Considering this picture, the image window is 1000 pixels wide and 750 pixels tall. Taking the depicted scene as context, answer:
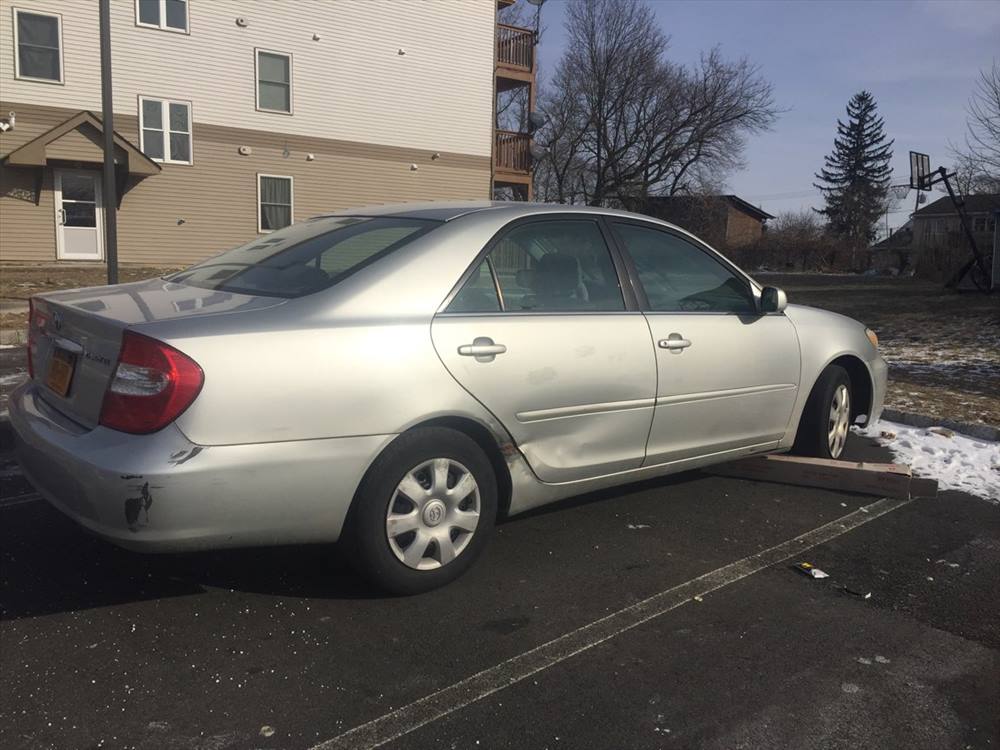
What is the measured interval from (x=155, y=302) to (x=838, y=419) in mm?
3956

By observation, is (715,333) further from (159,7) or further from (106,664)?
(159,7)

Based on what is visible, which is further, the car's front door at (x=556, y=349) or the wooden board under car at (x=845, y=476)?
the wooden board under car at (x=845, y=476)

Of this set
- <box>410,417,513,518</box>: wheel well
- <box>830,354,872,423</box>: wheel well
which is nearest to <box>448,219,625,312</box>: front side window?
<box>410,417,513,518</box>: wheel well

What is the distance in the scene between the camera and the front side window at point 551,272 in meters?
3.71

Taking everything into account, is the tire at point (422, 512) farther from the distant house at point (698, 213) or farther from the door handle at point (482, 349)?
the distant house at point (698, 213)

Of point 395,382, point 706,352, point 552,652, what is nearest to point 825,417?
point 706,352

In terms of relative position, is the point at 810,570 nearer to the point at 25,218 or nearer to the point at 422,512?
the point at 422,512

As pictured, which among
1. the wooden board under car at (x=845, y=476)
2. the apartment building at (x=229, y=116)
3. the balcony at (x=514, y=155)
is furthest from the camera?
the balcony at (x=514, y=155)

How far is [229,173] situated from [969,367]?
17.5 metres

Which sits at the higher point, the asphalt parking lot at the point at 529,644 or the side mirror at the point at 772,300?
the side mirror at the point at 772,300

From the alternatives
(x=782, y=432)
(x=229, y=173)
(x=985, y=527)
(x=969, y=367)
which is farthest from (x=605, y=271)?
(x=229, y=173)

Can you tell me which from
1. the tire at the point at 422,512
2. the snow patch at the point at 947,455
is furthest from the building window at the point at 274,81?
the tire at the point at 422,512

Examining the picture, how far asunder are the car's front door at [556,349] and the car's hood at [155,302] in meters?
0.78

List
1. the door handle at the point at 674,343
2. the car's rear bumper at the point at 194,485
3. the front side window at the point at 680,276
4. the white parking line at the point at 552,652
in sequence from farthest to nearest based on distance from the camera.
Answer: the front side window at the point at 680,276 < the door handle at the point at 674,343 < the car's rear bumper at the point at 194,485 < the white parking line at the point at 552,652
